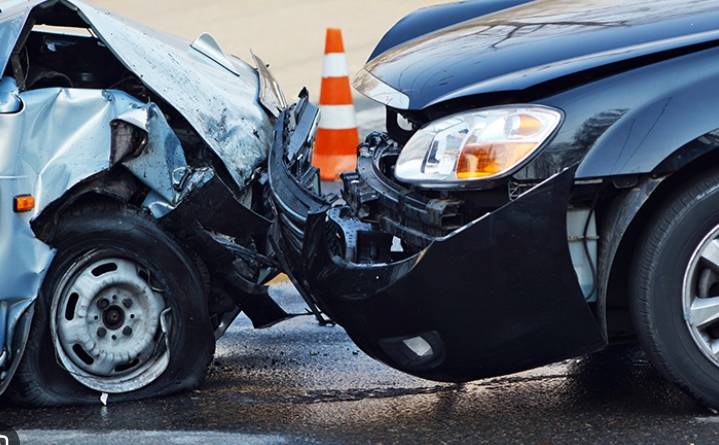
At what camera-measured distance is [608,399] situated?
13.2ft

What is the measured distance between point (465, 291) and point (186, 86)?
5.07ft

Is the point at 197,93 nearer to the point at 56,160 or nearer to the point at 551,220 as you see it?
the point at 56,160

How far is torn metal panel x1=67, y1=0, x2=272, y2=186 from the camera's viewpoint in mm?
4375

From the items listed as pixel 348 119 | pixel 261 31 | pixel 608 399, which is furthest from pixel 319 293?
pixel 261 31

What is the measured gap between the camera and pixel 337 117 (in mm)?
7523

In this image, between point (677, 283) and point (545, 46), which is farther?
point (545, 46)

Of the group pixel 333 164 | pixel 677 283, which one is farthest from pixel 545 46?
pixel 333 164

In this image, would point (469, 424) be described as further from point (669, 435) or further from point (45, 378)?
Result: point (45, 378)

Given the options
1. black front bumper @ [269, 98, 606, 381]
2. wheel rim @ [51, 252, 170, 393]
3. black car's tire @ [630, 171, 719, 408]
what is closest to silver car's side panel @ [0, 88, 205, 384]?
wheel rim @ [51, 252, 170, 393]

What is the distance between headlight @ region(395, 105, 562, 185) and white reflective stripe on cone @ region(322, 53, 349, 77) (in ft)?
13.1

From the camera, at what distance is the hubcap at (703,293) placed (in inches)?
140

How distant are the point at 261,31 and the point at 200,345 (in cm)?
820

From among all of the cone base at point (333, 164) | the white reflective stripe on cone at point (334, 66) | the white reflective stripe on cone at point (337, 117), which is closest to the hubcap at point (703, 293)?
the cone base at point (333, 164)

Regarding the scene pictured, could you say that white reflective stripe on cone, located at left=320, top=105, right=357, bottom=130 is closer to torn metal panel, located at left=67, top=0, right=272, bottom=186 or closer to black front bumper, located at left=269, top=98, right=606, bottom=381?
torn metal panel, located at left=67, top=0, right=272, bottom=186
